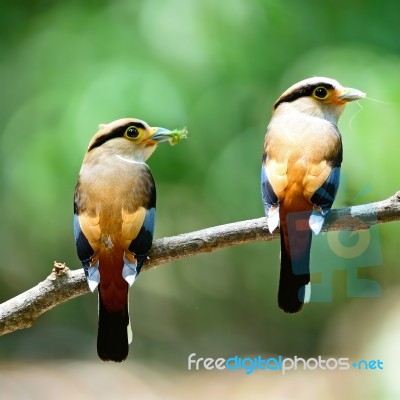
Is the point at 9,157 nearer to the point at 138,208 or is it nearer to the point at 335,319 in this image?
the point at 138,208

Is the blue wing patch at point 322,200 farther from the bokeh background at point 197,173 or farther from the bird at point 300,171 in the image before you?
the bokeh background at point 197,173

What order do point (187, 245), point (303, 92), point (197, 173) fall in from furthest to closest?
point (197, 173) → point (303, 92) → point (187, 245)

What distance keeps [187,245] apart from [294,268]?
0.58 feet

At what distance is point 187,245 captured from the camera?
A: 117 cm

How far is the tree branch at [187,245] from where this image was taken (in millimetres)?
1147

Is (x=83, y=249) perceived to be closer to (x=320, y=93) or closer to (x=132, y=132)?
(x=132, y=132)

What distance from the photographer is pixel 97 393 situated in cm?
157

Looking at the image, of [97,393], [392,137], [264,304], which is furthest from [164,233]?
[392,137]

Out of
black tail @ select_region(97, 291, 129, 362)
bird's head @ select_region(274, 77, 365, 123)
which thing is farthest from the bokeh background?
black tail @ select_region(97, 291, 129, 362)

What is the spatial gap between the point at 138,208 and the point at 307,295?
318 millimetres

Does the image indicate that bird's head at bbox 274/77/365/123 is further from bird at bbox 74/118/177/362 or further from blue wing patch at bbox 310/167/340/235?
bird at bbox 74/118/177/362

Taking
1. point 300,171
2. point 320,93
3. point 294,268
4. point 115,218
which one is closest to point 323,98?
point 320,93

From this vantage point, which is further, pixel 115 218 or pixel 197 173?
pixel 197 173

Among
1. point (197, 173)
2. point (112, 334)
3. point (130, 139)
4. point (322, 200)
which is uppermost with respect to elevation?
point (197, 173)
